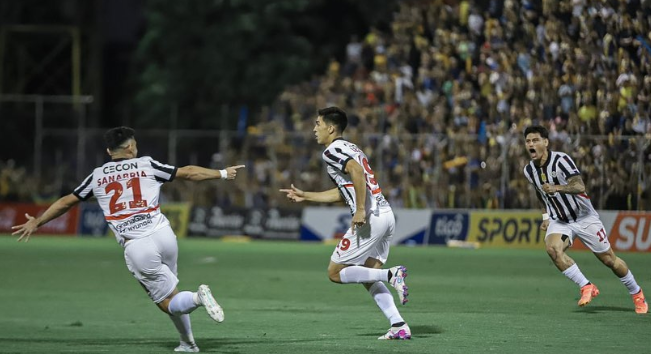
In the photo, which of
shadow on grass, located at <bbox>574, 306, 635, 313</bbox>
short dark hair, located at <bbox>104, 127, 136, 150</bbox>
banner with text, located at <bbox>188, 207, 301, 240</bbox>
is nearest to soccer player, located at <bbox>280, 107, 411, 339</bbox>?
short dark hair, located at <bbox>104, 127, 136, 150</bbox>

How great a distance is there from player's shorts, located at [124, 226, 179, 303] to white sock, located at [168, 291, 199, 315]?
0.16 m

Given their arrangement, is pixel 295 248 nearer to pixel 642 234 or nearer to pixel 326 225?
pixel 326 225

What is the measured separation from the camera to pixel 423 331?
42.8ft

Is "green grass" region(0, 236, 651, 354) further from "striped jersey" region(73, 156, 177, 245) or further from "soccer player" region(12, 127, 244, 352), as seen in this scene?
"striped jersey" region(73, 156, 177, 245)

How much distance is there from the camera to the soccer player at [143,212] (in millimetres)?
11430

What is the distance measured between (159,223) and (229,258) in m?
A: 16.0

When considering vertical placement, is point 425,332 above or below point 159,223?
below

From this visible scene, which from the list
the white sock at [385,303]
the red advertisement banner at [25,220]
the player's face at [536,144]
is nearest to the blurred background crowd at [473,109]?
the red advertisement banner at [25,220]

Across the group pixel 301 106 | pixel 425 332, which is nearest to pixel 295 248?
pixel 301 106

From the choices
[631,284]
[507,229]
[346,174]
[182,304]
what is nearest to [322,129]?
[346,174]

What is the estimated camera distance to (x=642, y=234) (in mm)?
26859

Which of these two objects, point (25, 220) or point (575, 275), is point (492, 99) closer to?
point (575, 275)

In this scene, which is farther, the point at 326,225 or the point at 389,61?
the point at 389,61

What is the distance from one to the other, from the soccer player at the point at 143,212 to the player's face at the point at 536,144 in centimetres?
468
